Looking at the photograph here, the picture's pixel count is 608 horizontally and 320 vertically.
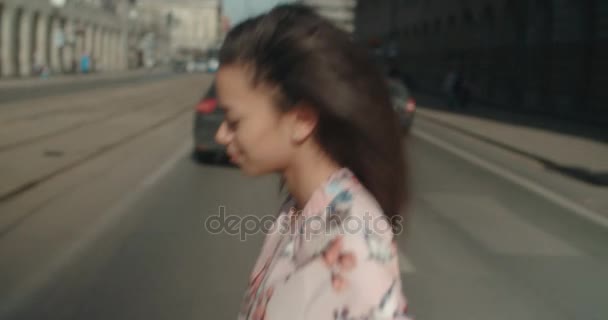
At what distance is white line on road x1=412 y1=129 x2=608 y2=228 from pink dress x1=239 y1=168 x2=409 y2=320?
806cm

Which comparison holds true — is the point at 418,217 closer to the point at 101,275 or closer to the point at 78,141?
the point at 101,275

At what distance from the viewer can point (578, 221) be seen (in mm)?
9008

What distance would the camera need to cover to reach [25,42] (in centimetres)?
5638

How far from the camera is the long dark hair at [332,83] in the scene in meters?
1.43

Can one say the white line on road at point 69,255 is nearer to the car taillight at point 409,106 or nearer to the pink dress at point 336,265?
the pink dress at point 336,265

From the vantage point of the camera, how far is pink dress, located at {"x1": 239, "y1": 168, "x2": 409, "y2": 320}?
1236mm

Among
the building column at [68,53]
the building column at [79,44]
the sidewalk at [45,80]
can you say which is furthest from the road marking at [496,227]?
the building column at [79,44]

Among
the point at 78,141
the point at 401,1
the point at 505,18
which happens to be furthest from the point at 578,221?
the point at 401,1

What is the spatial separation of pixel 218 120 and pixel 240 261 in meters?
6.92

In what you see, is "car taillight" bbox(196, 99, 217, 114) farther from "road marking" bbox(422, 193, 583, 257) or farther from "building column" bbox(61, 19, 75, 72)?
"building column" bbox(61, 19, 75, 72)

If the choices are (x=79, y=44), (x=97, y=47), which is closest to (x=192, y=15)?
(x=97, y=47)

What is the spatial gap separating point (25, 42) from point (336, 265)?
5901 centimetres

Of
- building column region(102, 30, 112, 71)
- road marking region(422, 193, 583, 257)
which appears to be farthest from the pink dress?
building column region(102, 30, 112, 71)

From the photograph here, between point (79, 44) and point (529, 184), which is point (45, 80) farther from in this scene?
point (529, 184)
